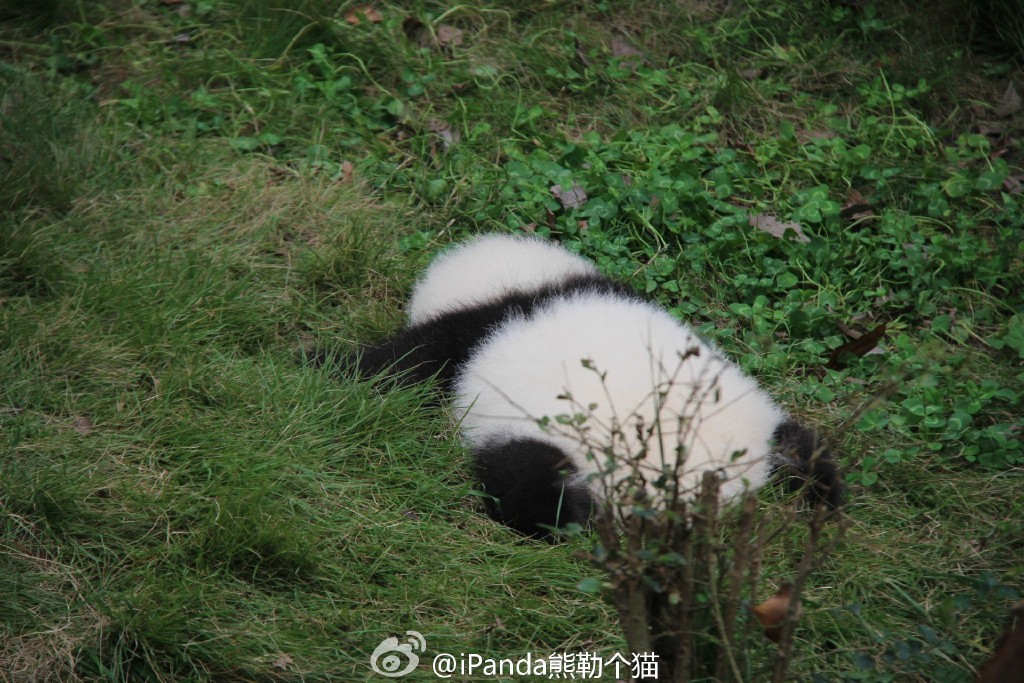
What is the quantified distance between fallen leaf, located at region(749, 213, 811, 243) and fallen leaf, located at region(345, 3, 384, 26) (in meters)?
2.15

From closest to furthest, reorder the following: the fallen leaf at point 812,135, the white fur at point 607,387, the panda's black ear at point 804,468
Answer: the white fur at point 607,387
the panda's black ear at point 804,468
the fallen leaf at point 812,135

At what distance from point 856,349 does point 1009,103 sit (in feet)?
6.51

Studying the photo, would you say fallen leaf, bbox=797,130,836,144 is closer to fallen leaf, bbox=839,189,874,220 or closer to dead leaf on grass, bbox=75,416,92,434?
fallen leaf, bbox=839,189,874,220

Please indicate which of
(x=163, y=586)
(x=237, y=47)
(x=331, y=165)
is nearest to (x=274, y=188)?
(x=331, y=165)

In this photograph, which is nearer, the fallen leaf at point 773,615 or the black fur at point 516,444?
the fallen leaf at point 773,615

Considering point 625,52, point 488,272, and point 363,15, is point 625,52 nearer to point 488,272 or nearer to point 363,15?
point 363,15

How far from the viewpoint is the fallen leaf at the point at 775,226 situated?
14.2 ft

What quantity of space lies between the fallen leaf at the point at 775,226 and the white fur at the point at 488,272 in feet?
3.06

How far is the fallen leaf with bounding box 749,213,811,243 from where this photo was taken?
434 cm

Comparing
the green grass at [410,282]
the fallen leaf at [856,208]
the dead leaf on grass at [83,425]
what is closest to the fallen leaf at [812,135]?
the green grass at [410,282]

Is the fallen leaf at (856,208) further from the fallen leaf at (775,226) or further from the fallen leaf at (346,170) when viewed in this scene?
the fallen leaf at (346,170)

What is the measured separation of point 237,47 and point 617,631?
3.60 m

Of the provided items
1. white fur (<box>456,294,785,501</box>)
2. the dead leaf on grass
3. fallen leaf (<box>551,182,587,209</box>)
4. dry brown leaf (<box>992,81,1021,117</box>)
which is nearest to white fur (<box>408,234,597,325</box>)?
white fur (<box>456,294,785,501</box>)

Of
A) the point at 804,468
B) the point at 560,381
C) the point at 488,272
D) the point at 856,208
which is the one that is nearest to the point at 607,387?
the point at 560,381
